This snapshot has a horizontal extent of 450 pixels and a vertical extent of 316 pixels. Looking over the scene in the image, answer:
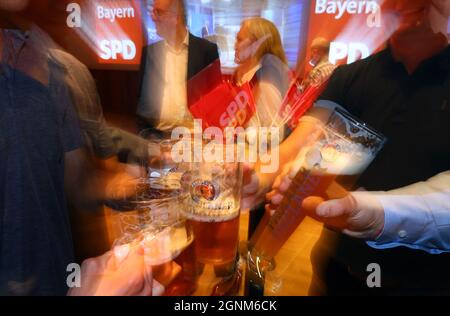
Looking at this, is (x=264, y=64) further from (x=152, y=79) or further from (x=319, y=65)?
(x=152, y=79)

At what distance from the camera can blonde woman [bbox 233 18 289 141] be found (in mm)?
525

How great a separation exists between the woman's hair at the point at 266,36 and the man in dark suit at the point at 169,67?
94 mm

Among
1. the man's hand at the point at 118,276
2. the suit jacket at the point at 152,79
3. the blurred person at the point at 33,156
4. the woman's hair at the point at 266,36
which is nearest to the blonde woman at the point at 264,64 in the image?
the woman's hair at the point at 266,36

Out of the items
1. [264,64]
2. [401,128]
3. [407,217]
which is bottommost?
[407,217]

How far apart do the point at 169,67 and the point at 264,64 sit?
1.39 feet

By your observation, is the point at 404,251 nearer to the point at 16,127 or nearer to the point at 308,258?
the point at 308,258

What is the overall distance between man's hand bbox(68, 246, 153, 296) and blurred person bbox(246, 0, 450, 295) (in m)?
0.27

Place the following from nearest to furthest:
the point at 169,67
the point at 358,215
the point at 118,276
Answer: the point at 118,276 < the point at 358,215 < the point at 169,67

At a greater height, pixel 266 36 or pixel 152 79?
pixel 266 36

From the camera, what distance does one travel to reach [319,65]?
1.82ft

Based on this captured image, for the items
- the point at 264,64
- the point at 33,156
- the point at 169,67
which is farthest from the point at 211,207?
the point at 169,67

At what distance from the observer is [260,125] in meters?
0.49
